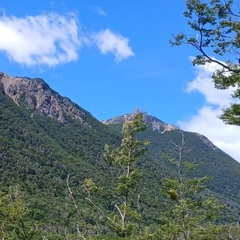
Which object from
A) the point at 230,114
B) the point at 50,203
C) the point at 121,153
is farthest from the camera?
the point at 50,203

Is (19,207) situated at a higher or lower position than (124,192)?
lower

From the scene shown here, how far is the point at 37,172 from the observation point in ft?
651

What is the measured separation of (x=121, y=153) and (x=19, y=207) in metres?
5.58

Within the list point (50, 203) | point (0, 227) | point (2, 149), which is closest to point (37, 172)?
point (2, 149)

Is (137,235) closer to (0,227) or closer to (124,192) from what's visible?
(124,192)

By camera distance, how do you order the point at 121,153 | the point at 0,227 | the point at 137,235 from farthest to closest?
1. the point at 0,227
2. the point at 121,153
3. the point at 137,235

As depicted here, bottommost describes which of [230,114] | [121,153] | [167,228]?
[167,228]

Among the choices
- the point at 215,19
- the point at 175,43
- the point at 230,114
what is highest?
the point at 215,19

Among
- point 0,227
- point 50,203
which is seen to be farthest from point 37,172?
point 0,227

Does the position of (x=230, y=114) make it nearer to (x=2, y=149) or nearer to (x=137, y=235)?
(x=137, y=235)

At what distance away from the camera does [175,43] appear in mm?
15469

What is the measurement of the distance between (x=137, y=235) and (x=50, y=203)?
146m

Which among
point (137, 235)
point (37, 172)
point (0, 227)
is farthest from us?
point (37, 172)

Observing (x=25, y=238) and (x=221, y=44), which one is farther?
(x=25, y=238)
